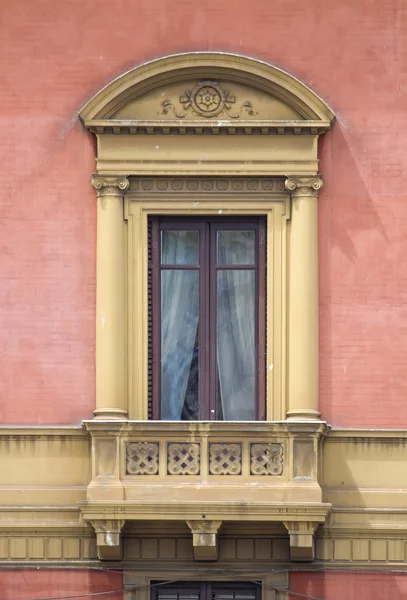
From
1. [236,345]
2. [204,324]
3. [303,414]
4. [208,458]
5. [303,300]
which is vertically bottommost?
[208,458]

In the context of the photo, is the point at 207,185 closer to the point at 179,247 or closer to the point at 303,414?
the point at 179,247

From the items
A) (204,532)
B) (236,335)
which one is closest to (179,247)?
(236,335)

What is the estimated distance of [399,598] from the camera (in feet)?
92.5

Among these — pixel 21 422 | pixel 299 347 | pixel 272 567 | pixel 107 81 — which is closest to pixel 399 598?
pixel 272 567

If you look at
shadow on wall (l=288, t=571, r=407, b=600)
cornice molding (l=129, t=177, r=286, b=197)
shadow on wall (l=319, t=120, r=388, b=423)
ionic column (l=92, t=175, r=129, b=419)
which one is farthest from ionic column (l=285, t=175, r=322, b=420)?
ionic column (l=92, t=175, r=129, b=419)

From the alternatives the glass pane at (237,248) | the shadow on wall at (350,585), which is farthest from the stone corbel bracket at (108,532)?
the glass pane at (237,248)

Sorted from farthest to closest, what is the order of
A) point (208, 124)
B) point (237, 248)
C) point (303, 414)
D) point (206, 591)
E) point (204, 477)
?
point (237, 248) < point (208, 124) < point (206, 591) < point (303, 414) < point (204, 477)

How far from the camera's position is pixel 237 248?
95.2 ft

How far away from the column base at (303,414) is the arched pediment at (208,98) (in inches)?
144

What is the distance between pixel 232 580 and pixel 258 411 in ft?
7.33

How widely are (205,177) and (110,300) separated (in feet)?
6.76

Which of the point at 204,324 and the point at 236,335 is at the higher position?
the point at 204,324

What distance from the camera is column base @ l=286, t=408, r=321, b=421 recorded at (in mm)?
28188

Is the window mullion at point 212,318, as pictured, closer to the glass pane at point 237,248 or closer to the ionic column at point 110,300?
the glass pane at point 237,248
